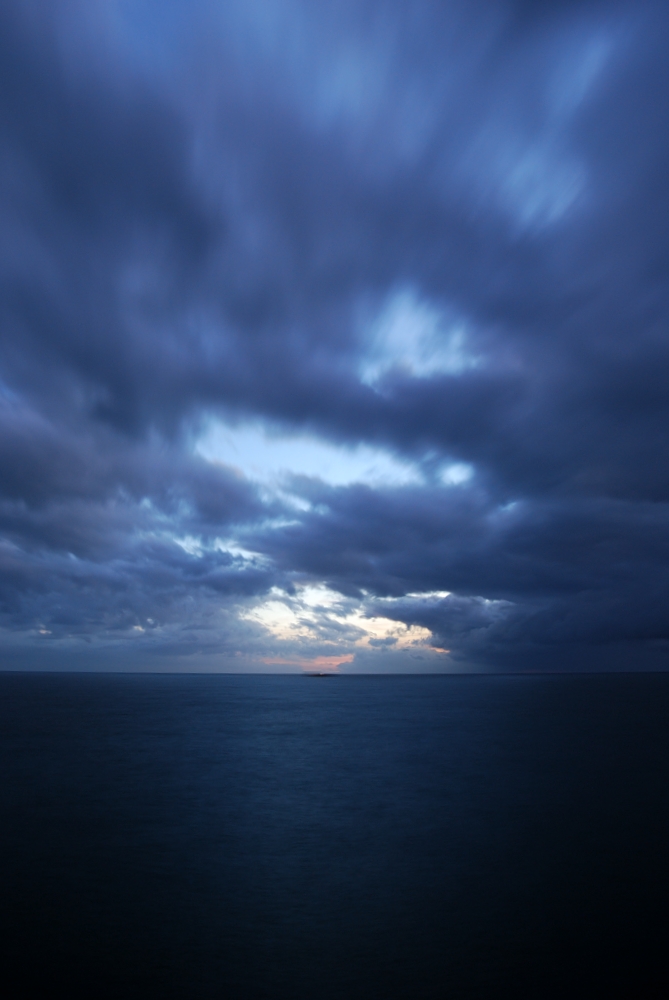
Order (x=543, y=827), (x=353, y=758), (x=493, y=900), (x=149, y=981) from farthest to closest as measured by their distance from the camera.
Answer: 1. (x=353, y=758)
2. (x=543, y=827)
3. (x=493, y=900)
4. (x=149, y=981)

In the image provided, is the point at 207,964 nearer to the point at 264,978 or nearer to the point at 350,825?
the point at 264,978

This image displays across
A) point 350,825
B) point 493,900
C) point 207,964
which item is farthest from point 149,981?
point 350,825

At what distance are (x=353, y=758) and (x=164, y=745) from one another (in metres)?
18.8

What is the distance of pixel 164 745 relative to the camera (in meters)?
54.5

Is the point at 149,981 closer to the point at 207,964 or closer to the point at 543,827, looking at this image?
the point at 207,964

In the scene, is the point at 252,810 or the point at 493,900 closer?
the point at 493,900

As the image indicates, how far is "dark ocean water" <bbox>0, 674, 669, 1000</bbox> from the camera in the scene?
14.2 meters

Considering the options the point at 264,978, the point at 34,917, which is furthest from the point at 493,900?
the point at 34,917

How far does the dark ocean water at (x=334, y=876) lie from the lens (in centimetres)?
1419

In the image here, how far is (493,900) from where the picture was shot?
18.7m

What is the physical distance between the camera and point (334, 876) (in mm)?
21250

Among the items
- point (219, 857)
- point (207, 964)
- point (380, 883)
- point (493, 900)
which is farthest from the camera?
point (219, 857)

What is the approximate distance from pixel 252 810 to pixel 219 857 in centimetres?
805

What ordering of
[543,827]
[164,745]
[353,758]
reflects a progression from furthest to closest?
[164,745]
[353,758]
[543,827]
